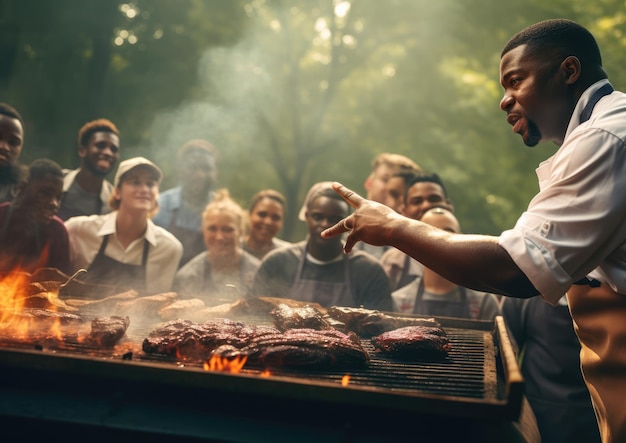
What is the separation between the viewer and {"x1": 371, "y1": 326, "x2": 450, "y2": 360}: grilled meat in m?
3.80

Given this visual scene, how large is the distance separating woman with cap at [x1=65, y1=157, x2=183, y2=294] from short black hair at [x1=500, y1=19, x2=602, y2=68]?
193 inches

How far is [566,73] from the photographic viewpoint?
304 cm

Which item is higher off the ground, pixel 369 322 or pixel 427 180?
pixel 427 180

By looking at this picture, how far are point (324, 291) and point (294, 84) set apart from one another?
42.8 ft

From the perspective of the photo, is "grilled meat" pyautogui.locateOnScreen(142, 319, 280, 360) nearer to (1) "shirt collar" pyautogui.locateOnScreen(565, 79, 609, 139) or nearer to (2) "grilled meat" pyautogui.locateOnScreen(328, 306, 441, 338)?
(2) "grilled meat" pyautogui.locateOnScreen(328, 306, 441, 338)

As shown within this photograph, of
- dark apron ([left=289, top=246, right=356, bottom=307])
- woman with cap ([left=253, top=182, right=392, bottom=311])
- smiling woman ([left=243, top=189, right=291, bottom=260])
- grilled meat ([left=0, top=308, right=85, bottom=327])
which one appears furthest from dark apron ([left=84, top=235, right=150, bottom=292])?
grilled meat ([left=0, top=308, right=85, bottom=327])

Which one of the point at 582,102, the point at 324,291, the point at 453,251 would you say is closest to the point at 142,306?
the point at 324,291

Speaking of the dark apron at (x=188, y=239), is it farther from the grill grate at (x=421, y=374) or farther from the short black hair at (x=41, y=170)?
the grill grate at (x=421, y=374)

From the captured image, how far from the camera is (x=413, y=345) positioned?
3799 millimetres

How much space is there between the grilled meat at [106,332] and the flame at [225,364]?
82 centimetres

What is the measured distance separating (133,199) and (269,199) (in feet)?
5.93

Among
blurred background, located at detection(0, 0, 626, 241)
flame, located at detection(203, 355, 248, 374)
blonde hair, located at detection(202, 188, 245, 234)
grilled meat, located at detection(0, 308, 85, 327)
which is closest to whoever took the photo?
flame, located at detection(203, 355, 248, 374)

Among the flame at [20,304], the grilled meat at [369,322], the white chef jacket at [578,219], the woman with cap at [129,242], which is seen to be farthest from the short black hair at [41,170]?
the white chef jacket at [578,219]

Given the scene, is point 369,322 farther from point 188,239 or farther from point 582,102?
point 188,239
